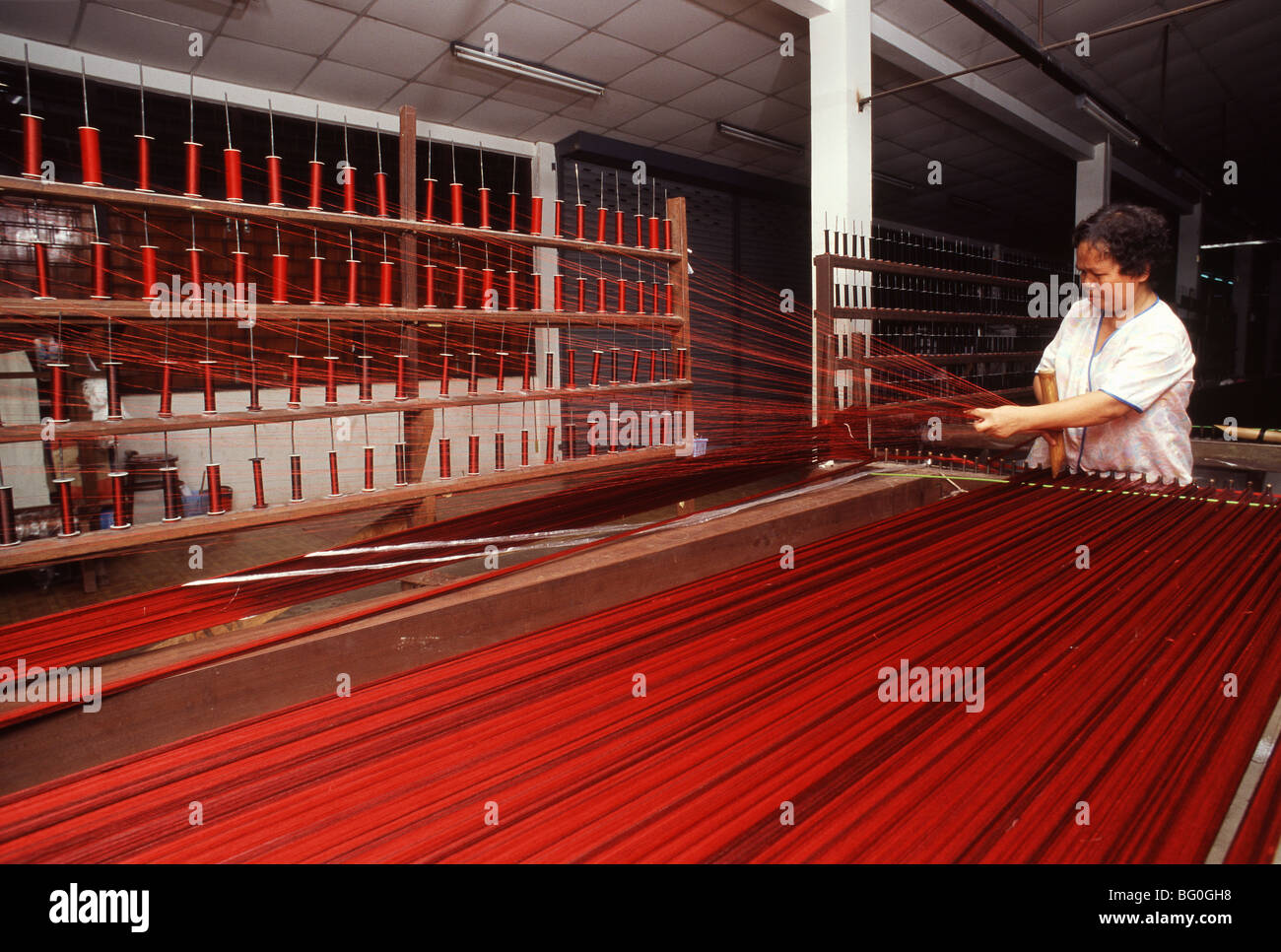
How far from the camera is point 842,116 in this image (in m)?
4.39

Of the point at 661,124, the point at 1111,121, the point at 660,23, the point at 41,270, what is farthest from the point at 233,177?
the point at 1111,121

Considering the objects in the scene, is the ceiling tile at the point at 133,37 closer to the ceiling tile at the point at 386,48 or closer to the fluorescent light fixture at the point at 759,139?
the ceiling tile at the point at 386,48

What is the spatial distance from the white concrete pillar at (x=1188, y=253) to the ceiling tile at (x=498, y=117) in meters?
8.55

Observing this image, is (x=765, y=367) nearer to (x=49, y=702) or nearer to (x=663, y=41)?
(x=663, y=41)

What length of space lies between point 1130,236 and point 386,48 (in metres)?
4.68

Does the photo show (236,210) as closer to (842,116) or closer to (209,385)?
(209,385)

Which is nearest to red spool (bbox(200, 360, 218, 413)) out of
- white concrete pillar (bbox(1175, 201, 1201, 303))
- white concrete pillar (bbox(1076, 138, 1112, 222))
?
white concrete pillar (bbox(1076, 138, 1112, 222))

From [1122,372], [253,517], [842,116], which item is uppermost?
[842,116]

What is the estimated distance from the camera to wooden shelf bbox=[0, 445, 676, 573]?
2.33 m

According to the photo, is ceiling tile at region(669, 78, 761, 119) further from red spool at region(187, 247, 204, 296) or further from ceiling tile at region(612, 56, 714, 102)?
red spool at region(187, 247, 204, 296)

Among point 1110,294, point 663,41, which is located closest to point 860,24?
point 663,41

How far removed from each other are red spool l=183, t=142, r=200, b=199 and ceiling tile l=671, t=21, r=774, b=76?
345 cm

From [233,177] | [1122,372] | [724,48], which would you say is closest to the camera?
[1122,372]

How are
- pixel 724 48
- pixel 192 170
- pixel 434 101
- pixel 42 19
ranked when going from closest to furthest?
pixel 192 170 < pixel 42 19 < pixel 724 48 < pixel 434 101
